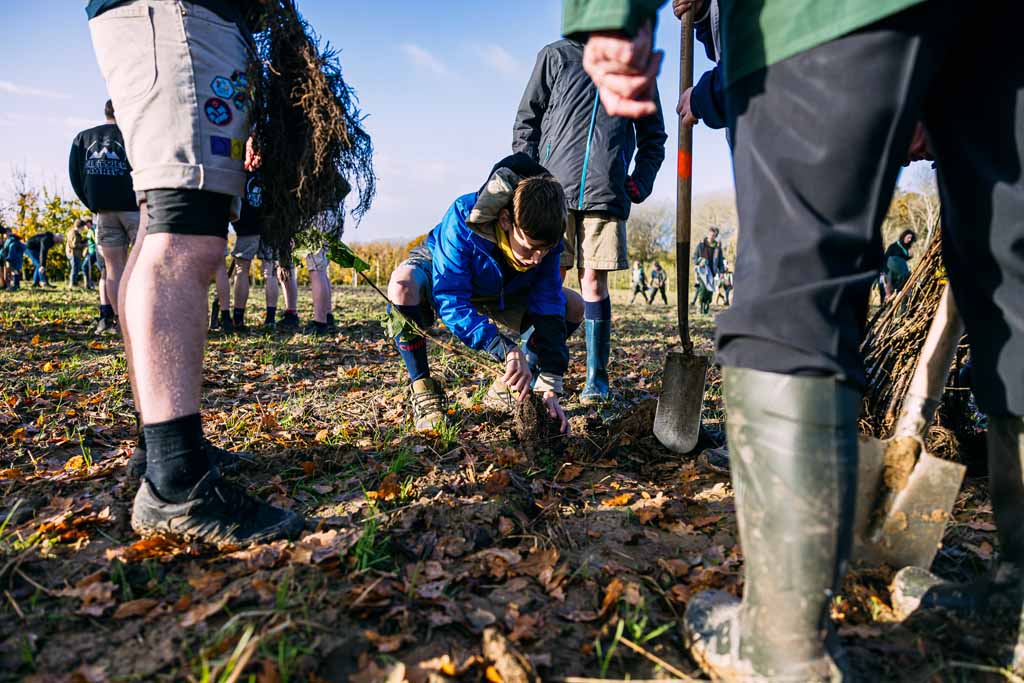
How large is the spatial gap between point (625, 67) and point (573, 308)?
8.61 feet

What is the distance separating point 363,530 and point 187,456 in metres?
0.55

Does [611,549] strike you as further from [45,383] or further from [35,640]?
[45,383]

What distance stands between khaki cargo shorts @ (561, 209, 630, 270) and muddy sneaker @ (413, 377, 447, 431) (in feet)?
4.16

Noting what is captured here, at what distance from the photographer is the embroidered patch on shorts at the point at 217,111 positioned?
1.71 m

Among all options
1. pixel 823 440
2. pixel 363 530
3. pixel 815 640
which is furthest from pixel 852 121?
pixel 363 530

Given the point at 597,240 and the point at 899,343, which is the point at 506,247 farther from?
the point at 899,343

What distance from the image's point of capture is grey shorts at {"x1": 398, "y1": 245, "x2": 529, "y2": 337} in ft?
10.6

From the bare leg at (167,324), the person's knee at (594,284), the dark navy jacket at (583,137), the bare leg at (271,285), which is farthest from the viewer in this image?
Answer: the bare leg at (271,285)

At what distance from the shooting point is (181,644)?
132 cm

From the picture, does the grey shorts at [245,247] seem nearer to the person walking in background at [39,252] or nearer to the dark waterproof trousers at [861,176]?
the dark waterproof trousers at [861,176]

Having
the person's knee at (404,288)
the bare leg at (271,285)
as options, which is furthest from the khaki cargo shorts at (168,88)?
the bare leg at (271,285)

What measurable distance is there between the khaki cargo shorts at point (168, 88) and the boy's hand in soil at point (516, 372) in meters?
1.39

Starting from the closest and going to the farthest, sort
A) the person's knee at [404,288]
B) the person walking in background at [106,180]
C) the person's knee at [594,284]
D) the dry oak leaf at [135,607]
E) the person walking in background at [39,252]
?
the dry oak leaf at [135,607], the person's knee at [404,288], the person's knee at [594,284], the person walking in background at [106,180], the person walking in background at [39,252]

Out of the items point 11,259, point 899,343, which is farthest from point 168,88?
point 11,259
